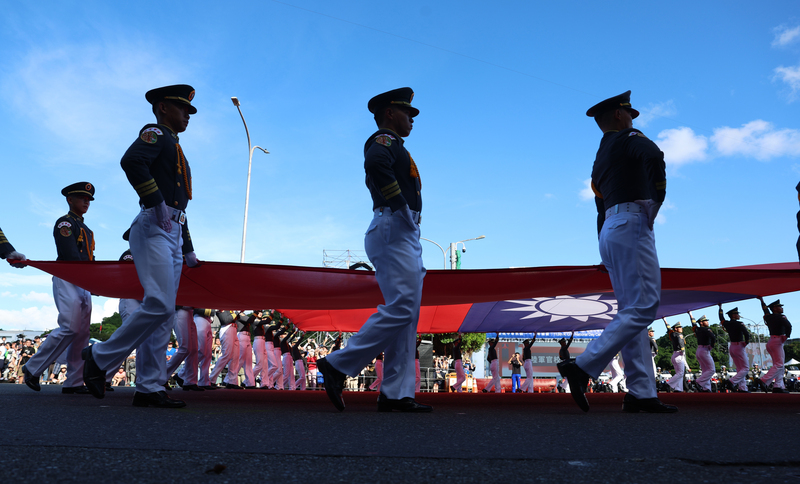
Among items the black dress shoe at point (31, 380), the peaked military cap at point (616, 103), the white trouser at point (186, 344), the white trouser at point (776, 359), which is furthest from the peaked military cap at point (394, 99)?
the white trouser at point (776, 359)

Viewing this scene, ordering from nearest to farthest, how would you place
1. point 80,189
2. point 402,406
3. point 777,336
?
point 402,406, point 80,189, point 777,336

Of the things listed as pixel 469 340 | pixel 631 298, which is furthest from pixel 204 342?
pixel 469 340

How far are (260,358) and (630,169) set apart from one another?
1203 cm

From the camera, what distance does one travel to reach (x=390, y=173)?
11.8ft

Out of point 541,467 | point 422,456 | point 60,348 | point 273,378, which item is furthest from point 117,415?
point 273,378

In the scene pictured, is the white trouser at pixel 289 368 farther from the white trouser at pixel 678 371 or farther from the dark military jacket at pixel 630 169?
the dark military jacket at pixel 630 169

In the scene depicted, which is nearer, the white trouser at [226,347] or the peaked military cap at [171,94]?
the peaked military cap at [171,94]

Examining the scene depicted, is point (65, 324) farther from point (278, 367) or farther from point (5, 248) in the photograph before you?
point (278, 367)

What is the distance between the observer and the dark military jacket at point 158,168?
3.54 metres

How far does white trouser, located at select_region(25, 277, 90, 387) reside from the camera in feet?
19.2

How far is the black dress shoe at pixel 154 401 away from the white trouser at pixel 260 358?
9.91m

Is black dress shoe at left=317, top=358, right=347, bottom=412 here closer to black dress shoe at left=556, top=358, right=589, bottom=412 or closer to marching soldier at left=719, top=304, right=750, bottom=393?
black dress shoe at left=556, top=358, right=589, bottom=412

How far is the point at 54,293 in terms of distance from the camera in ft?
19.8

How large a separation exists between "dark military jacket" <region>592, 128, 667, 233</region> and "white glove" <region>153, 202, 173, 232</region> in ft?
9.66
